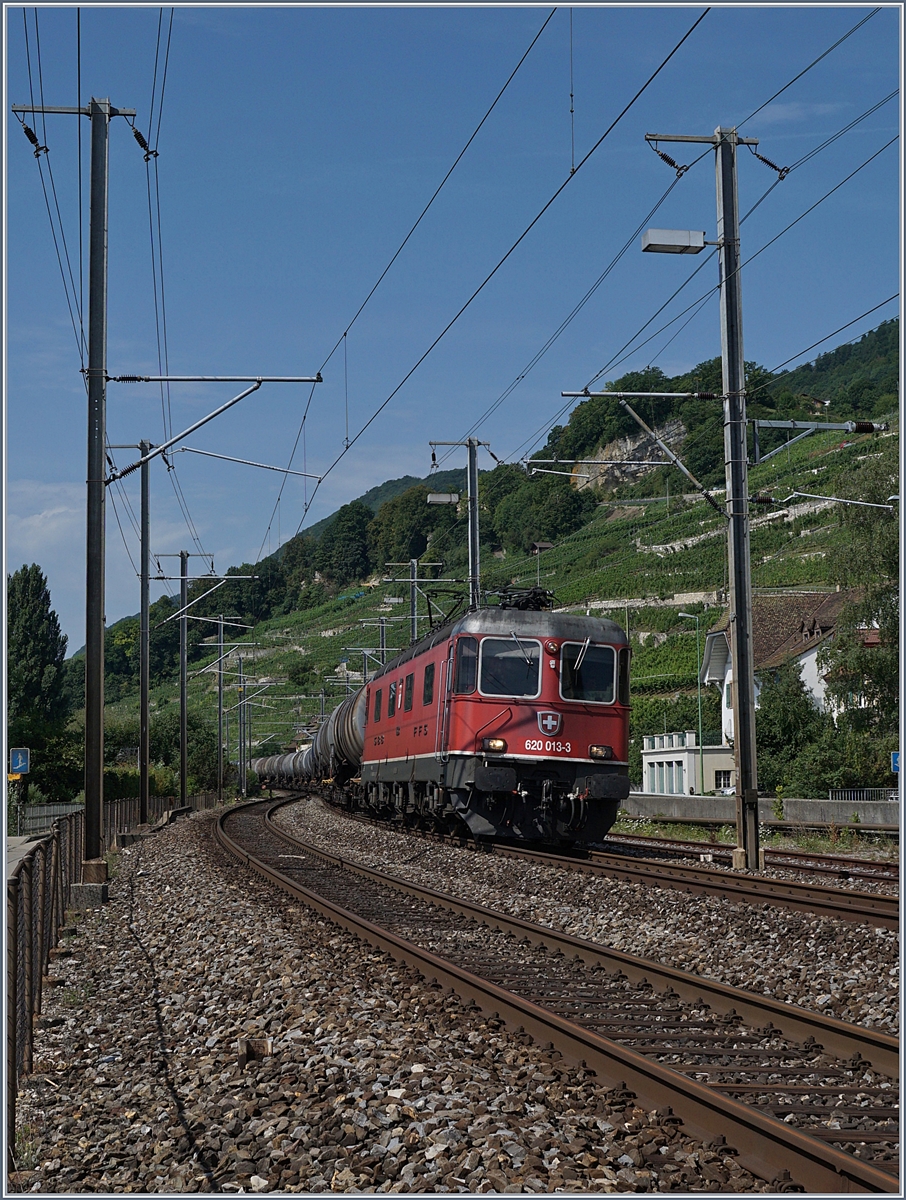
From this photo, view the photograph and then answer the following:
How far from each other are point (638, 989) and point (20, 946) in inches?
163

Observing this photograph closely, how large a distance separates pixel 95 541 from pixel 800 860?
1108 cm

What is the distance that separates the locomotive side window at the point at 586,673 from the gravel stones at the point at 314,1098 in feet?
29.0

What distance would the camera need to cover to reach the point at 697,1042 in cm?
711

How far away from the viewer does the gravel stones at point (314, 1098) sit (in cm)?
500

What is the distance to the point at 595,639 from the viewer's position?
18.8 meters

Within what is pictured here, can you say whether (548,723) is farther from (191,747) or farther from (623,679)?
(191,747)

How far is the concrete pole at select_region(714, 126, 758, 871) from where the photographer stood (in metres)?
17.5

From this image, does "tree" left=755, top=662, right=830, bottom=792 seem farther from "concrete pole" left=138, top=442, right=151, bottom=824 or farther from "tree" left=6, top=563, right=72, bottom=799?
"tree" left=6, top=563, right=72, bottom=799

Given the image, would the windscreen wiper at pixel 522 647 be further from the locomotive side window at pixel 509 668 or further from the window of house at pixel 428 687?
the window of house at pixel 428 687

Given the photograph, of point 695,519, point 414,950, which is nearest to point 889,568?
point 414,950

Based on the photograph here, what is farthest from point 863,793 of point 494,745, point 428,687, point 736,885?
point 736,885

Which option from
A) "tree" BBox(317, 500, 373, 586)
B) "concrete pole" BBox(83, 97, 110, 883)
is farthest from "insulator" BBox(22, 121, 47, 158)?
"tree" BBox(317, 500, 373, 586)

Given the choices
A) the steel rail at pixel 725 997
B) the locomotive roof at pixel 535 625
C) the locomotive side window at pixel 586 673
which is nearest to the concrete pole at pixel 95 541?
the locomotive roof at pixel 535 625

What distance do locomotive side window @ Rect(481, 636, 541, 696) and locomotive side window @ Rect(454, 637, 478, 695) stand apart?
0.12m
